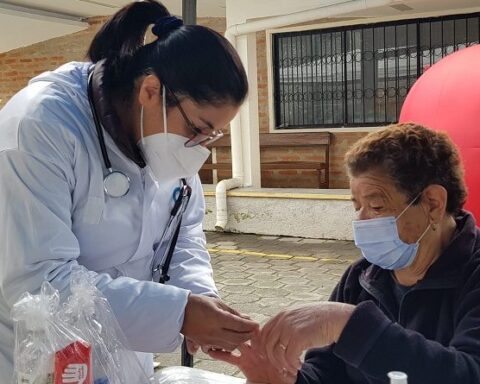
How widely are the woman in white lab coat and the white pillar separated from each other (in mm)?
5652

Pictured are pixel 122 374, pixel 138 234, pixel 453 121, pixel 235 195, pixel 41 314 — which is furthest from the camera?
pixel 235 195

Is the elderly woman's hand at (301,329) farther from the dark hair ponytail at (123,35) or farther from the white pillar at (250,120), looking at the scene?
the white pillar at (250,120)

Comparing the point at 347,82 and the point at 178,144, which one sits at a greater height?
the point at 347,82

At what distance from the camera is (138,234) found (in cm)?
164

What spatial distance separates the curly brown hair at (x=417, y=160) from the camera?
5.59 feet

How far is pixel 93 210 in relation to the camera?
4.98 feet

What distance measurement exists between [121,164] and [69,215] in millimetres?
219

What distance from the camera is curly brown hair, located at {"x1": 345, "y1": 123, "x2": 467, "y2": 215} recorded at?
1.70 metres

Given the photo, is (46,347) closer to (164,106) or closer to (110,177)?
(110,177)

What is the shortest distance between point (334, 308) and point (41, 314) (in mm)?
671

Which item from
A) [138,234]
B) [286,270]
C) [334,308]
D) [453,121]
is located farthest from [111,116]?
[286,270]

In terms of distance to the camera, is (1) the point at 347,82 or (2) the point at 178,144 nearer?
(2) the point at 178,144

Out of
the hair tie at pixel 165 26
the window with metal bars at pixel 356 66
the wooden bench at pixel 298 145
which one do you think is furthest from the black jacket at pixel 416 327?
the wooden bench at pixel 298 145

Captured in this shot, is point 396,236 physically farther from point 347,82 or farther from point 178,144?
point 347,82
